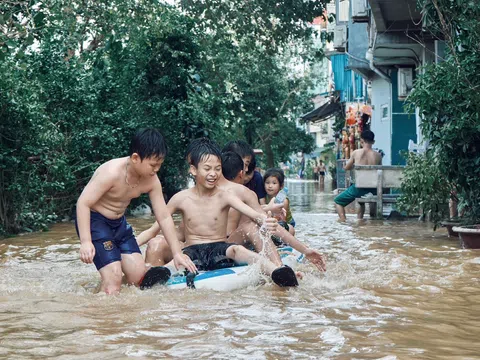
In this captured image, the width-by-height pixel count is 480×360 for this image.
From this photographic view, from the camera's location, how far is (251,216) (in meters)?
7.05

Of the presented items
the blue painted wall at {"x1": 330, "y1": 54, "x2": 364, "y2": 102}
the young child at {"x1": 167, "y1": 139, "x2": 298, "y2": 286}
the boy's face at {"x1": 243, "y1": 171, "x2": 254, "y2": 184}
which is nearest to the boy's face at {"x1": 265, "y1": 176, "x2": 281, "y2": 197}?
the boy's face at {"x1": 243, "y1": 171, "x2": 254, "y2": 184}

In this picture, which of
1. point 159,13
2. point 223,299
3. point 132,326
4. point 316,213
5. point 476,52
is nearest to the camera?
point 132,326

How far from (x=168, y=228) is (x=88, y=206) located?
2.43 feet

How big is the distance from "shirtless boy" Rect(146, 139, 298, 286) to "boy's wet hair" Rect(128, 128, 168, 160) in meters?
0.69

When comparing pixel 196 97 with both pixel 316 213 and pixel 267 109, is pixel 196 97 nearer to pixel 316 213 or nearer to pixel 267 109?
pixel 316 213

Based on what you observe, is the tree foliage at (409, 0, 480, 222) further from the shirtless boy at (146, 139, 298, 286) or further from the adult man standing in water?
the adult man standing in water

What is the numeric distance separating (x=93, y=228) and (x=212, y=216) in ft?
3.73

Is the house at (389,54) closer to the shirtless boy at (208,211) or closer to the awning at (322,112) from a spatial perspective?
the awning at (322,112)

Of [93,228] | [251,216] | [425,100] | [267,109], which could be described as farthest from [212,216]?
[267,109]

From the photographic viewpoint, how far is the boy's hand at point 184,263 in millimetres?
6730

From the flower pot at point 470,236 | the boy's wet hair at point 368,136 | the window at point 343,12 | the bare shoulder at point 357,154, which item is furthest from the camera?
the window at point 343,12

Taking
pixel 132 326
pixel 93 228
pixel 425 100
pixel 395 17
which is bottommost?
pixel 132 326

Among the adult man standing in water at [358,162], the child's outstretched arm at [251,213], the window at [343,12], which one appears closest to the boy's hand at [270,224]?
the child's outstretched arm at [251,213]

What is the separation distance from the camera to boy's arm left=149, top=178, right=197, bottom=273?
6.76 m
